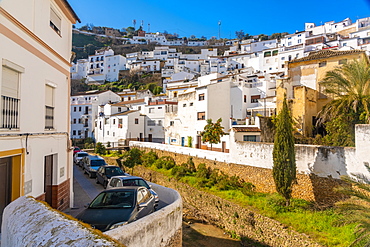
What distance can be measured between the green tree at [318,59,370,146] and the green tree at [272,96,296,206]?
3695 millimetres

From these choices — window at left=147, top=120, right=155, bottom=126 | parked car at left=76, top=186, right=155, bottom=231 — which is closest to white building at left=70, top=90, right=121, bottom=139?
window at left=147, top=120, right=155, bottom=126

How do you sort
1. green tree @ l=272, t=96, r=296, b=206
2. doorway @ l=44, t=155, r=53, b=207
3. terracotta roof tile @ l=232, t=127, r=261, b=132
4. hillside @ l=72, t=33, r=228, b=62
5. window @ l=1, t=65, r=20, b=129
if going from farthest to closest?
1. hillside @ l=72, t=33, r=228, b=62
2. terracotta roof tile @ l=232, t=127, r=261, b=132
3. green tree @ l=272, t=96, r=296, b=206
4. doorway @ l=44, t=155, r=53, b=207
5. window @ l=1, t=65, r=20, b=129

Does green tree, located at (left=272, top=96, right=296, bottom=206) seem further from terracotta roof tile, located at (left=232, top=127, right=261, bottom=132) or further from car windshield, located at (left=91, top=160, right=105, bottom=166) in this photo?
car windshield, located at (left=91, top=160, right=105, bottom=166)

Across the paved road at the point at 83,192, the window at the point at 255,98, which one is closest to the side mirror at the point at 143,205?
the paved road at the point at 83,192

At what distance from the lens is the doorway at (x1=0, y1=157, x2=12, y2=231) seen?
650cm

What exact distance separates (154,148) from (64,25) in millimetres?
21719

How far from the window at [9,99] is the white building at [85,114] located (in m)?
46.4

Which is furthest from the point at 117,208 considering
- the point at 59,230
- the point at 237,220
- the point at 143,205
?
the point at 237,220

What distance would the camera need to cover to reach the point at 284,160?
47.7 feet

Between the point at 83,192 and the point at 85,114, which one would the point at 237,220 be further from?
the point at 85,114

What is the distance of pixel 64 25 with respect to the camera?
34.5 feet

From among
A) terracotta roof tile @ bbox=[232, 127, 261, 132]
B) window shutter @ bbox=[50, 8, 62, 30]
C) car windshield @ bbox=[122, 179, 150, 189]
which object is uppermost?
window shutter @ bbox=[50, 8, 62, 30]

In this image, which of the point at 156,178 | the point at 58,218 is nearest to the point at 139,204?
the point at 58,218

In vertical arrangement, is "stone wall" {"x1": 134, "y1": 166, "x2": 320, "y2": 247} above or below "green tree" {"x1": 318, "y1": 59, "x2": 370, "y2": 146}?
below
